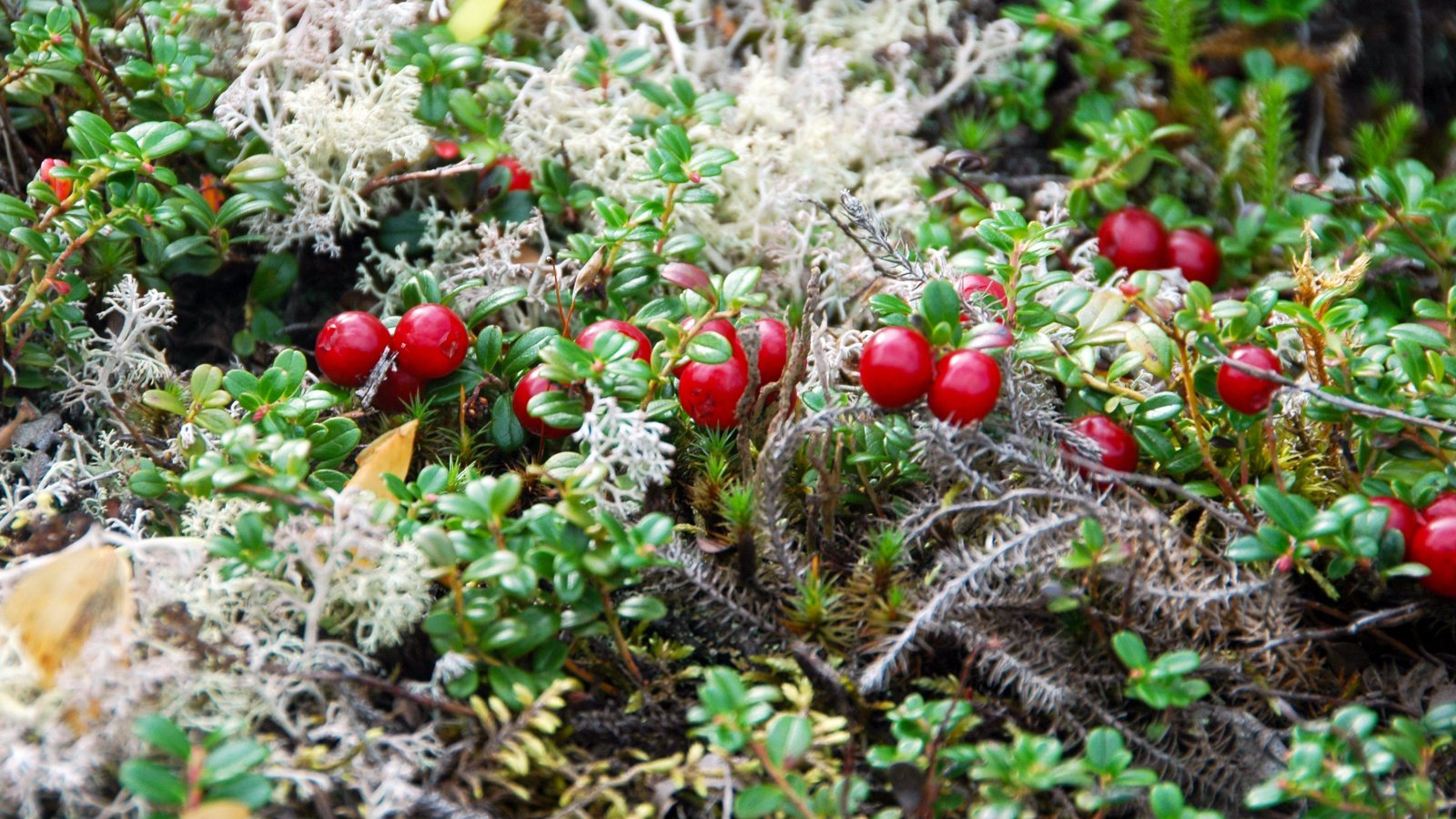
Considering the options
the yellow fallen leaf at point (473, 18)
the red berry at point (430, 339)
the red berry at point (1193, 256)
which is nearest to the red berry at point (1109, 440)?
the red berry at point (1193, 256)

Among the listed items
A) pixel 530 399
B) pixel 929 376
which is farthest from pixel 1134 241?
pixel 530 399

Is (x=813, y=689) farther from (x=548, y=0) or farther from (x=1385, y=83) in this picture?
(x=1385, y=83)

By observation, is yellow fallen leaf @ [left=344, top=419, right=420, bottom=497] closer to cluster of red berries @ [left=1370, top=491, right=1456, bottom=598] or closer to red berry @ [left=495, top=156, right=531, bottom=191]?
red berry @ [left=495, top=156, right=531, bottom=191]

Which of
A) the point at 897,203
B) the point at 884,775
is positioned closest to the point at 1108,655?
the point at 884,775

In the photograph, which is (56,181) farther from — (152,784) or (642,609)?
(642,609)

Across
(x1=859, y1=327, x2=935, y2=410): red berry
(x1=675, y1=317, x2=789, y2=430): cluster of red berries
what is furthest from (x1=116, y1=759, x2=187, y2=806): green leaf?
(x1=859, y1=327, x2=935, y2=410): red berry

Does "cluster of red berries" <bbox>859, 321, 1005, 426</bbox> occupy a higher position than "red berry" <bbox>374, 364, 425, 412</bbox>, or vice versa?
"cluster of red berries" <bbox>859, 321, 1005, 426</bbox>
